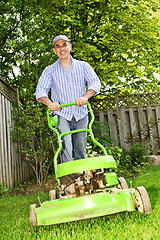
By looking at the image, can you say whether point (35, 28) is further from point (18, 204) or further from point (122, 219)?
point (122, 219)

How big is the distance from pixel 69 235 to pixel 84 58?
5.50 metres

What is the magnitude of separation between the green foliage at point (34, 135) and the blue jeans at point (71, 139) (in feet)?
7.93

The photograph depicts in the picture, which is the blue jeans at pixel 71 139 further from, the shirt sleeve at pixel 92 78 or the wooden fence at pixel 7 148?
the wooden fence at pixel 7 148

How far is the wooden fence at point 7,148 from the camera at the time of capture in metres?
5.35

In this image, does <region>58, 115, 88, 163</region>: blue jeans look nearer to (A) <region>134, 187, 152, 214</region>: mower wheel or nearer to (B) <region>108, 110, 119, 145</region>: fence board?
(A) <region>134, 187, 152, 214</region>: mower wheel

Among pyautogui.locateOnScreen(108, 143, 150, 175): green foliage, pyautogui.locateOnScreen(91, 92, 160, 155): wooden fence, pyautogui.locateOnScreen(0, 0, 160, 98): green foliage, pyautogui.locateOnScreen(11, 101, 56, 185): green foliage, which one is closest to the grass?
pyautogui.locateOnScreen(11, 101, 56, 185): green foliage

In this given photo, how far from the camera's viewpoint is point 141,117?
26.6 ft

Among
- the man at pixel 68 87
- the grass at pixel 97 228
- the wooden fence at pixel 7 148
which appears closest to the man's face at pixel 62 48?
the man at pixel 68 87

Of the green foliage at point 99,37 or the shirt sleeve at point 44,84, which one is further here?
the green foliage at point 99,37

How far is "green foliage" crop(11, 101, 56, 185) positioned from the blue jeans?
2.42 meters

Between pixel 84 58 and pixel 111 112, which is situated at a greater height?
pixel 84 58

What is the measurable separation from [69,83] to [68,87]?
Answer: 46 mm

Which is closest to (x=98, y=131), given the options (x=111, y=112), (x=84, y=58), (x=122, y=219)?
(x=111, y=112)

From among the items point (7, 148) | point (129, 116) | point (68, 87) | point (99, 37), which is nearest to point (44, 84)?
point (68, 87)
